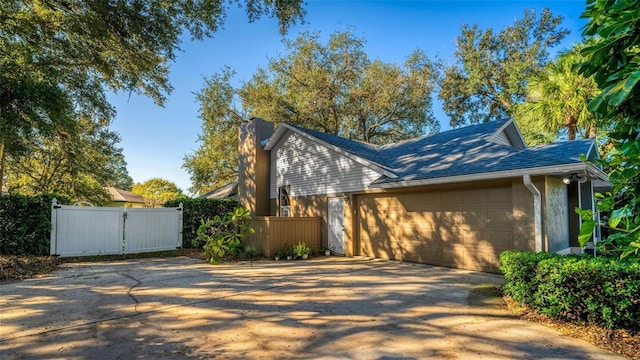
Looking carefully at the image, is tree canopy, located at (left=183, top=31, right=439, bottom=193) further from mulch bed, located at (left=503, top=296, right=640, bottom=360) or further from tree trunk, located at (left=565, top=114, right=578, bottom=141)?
mulch bed, located at (left=503, top=296, right=640, bottom=360)

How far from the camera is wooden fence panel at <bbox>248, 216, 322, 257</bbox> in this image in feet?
35.4

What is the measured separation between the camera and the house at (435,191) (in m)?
7.45

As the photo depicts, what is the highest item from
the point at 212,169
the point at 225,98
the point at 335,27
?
the point at 335,27

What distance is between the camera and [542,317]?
14.8 ft

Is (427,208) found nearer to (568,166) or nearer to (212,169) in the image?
(568,166)

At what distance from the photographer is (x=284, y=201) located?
548 inches

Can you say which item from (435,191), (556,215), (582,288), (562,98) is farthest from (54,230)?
(562,98)

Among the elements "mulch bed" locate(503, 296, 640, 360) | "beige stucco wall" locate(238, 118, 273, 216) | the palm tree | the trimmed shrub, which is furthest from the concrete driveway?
the palm tree

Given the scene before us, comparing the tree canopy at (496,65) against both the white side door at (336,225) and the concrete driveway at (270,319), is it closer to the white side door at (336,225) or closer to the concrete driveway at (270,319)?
the white side door at (336,225)

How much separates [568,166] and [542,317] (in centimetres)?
352

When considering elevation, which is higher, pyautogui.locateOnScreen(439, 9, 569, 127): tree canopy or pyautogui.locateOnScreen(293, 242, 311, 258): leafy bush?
pyautogui.locateOnScreen(439, 9, 569, 127): tree canopy

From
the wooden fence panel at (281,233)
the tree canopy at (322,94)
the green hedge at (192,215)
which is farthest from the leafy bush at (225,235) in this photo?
the tree canopy at (322,94)

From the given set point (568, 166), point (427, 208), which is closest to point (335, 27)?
point (427, 208)

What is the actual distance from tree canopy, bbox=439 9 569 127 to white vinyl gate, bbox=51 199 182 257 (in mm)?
18410
